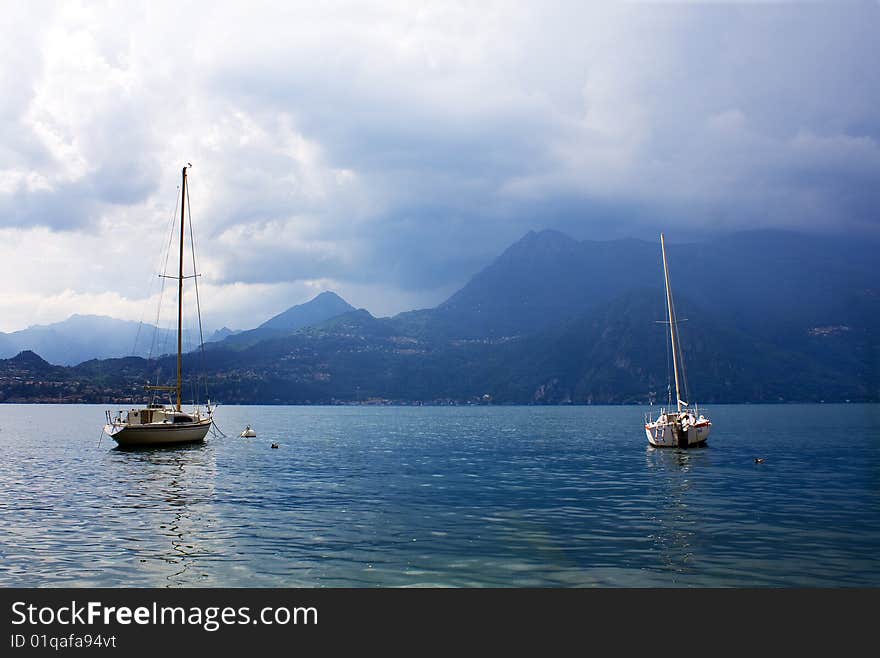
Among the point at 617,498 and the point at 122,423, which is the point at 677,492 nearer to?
the point at 617,498

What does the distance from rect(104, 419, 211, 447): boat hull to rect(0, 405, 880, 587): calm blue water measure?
9683 millimetres

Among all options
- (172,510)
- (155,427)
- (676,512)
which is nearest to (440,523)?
(676,512)

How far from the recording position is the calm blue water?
20.4m

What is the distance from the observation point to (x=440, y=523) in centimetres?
2928

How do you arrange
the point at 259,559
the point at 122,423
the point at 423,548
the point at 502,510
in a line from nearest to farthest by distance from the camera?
the point at 259,559, the point at 423,548, the point at 502,510, the point at 122,423

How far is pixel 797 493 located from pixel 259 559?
1257 inches

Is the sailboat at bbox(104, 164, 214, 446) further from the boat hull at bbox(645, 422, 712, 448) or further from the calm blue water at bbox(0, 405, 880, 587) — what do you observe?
the boat hull at bbox(645, 422, 712, 448)

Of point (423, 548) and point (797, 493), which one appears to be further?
point (797, 493)

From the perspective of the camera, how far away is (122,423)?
7144 cm

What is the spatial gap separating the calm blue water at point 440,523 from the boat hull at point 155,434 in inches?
381

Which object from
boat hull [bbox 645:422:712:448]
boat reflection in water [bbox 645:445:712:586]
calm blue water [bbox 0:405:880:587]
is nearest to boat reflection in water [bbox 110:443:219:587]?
calm blue water [bbox 0:405:880:587]

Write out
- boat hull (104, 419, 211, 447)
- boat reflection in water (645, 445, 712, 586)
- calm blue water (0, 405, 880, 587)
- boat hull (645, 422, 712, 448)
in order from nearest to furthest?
calm blue water (0, 405, 880, 587) → boat reflection in water (645, 445, 712, 586) → boat hull (104, 419, 211, 447) → boat hull (645, 422, 712, 448)

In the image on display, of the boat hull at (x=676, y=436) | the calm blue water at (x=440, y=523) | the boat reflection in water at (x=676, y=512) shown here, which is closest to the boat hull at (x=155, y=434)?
the calm blue water at (x=440, y=523)
